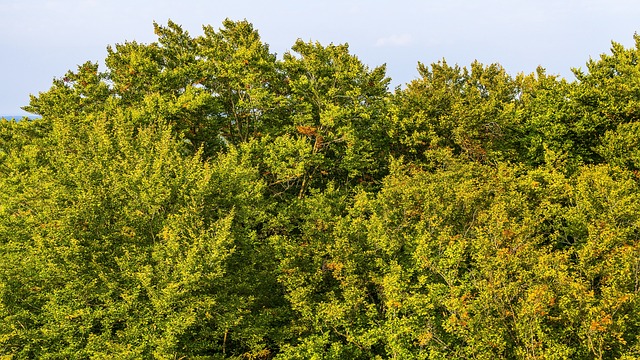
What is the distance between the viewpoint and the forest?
17.0 m

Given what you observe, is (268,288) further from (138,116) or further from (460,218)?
(138,116)

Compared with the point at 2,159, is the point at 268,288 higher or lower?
lower

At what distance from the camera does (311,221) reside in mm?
27609

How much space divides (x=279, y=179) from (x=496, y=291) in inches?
744

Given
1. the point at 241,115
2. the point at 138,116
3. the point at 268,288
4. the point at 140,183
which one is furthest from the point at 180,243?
the point at 241,115

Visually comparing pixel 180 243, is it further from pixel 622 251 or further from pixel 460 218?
pixel 622 251

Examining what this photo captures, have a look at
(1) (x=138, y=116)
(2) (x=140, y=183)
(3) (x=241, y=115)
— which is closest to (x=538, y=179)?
(3) (x=241, y=115)

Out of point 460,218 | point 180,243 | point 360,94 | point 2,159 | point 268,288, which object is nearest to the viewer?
point 180,243

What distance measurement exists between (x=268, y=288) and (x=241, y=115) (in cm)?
1569

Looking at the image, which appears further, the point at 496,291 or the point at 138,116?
the point at 138,116

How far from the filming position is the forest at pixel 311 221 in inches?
671

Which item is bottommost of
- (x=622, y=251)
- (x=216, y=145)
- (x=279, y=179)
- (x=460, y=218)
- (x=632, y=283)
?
(x=632, y=283)

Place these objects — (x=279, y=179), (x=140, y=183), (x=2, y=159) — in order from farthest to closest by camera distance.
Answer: (x=2, y=159) → (x=279, y=179) → (x=140, y=183)

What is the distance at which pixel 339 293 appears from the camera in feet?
80.8
